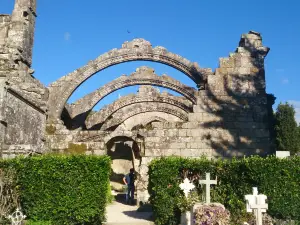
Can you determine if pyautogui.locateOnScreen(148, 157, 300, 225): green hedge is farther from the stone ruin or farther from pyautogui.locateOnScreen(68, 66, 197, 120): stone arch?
pyautogui.locateOnScreen(68, 66, 197, 120): stone arch

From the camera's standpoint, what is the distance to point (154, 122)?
1170 centimetres

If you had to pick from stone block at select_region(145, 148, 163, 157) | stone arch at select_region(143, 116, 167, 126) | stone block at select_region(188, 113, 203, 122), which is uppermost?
stone arch at select_region(143, 116, 167, 126)

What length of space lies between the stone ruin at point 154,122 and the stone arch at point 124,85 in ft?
8.74

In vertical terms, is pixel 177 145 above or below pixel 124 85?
below

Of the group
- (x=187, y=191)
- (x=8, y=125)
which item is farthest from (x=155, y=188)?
(x=8, y=125)

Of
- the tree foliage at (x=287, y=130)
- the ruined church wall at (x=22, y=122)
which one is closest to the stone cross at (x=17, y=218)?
the ruined church wall at (x=22, y=122)

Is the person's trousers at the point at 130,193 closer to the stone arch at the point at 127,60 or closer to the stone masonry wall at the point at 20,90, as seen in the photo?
the stone masonry wall at the point at 20,90

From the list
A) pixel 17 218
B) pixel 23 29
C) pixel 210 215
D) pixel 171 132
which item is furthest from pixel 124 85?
pixel 210 215

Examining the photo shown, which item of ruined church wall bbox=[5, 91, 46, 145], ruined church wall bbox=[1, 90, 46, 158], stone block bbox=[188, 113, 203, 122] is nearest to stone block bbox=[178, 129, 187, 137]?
stone block bbox=[188, 113, 203, 122]

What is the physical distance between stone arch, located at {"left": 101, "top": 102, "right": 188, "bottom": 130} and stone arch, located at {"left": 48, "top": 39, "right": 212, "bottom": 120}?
596 centimetres

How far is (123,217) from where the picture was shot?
955cm

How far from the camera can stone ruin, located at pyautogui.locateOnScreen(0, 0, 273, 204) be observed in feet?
35.1

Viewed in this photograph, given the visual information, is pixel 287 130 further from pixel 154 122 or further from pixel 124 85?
pixel 154 122

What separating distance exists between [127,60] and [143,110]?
6918 millimetres
